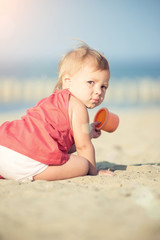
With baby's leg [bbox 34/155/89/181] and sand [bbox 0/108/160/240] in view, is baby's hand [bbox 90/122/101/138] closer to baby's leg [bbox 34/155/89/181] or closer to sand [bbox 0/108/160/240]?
baby's leg [bbox 34/155/89/181]

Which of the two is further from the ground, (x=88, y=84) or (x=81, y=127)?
(x=88, y=84)

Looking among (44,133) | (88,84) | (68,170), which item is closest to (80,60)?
(88,84)

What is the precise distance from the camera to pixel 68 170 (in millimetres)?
2227

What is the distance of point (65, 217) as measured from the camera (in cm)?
134

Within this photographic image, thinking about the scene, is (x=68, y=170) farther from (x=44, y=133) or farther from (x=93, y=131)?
(x=93, y=131)

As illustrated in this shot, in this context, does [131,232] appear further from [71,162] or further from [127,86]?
[127,86]

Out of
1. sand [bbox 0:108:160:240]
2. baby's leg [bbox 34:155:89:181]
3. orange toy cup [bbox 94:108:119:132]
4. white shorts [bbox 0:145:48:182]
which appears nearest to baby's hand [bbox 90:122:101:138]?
orange toy cup [bbox 94:108:119:132]

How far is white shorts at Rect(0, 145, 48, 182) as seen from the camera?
6.91 feet

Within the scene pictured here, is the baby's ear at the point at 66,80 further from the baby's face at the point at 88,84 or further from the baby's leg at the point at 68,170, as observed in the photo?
the baby's leg at the point at 68,170

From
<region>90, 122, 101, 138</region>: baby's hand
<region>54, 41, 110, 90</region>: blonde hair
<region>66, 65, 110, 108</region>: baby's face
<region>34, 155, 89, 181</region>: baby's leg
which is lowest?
<region>34, 155, 89, 181</region>: baby's leg

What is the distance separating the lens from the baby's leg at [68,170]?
7.13 feet

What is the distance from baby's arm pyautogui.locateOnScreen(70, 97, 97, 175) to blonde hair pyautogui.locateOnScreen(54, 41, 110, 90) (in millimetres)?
312

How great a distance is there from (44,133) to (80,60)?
0.75m

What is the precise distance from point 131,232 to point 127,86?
16.5 m
